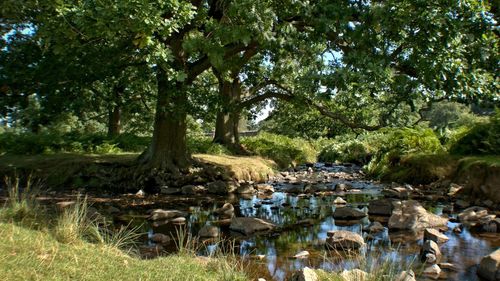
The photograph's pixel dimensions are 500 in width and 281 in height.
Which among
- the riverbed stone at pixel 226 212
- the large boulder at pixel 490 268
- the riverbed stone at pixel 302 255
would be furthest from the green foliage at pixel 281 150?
the large boulder at pixel 490 268

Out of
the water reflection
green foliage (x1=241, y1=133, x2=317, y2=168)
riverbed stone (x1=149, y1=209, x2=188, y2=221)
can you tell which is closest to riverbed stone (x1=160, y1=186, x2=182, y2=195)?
the water reflection

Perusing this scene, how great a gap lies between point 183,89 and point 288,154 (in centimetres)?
1535

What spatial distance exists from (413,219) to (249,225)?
121 inches

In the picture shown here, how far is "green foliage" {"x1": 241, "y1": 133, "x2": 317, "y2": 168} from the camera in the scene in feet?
80.6

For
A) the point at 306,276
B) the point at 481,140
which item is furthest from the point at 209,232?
the point at 481,140

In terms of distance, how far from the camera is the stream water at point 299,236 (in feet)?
19.4

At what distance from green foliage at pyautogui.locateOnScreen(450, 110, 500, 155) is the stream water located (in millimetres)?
2996

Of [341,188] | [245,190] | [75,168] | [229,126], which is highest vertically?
[229,126]

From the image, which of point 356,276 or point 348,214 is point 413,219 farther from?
point 356,276

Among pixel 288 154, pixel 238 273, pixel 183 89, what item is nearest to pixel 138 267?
pixel 238 273

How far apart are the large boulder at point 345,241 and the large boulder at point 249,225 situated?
1504 mm

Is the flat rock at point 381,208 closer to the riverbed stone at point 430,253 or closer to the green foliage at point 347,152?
the riverbed stone at point 430,253

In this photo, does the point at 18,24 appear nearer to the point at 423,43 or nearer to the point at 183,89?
the point at 183,89

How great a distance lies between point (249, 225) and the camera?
26.9 ft
